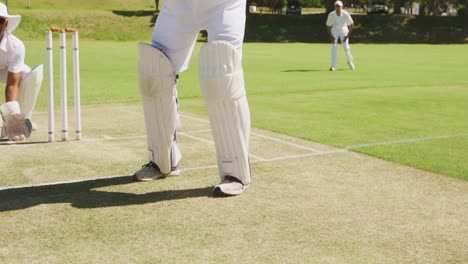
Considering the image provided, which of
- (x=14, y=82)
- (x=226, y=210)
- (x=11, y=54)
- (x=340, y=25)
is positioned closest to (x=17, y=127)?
(x=14, y=82)

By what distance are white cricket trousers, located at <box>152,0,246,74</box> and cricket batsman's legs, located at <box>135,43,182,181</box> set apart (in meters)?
0.19

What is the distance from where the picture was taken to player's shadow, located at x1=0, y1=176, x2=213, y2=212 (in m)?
4.54

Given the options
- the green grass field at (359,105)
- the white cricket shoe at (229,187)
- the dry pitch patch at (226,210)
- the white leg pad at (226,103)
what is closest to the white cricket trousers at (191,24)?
the white leg pad at (226,103)

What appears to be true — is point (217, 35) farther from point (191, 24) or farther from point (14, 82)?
point (14, 82)

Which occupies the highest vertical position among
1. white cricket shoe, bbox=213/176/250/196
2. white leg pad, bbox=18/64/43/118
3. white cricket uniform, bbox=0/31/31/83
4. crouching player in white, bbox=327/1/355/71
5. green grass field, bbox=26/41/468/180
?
crouching player in white, bbox=327/1/355/71

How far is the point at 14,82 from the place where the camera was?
739 cm

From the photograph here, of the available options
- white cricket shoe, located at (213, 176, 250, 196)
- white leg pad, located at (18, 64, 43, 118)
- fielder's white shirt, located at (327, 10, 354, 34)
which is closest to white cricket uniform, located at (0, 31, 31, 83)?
white leg pad, located at (18, 64, 43, 118)

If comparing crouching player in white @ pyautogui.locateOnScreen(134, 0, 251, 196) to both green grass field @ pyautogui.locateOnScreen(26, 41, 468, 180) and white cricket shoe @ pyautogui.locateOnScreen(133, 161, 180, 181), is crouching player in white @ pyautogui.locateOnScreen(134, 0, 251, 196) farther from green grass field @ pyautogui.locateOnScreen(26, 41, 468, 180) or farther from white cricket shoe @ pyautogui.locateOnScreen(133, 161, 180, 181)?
green grass field @ pyautogui.locateOnScreen(26, 41, 468, 180)

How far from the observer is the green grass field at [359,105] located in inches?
270

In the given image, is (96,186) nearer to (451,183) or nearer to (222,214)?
(222,214)

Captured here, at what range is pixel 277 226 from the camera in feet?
13.4

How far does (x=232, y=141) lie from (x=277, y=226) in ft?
3.11

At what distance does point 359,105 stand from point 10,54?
17.9 feet

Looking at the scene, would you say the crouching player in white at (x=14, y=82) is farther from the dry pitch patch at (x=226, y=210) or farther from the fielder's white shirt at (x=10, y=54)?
the dry pitch patch at (x=226, y=210)
